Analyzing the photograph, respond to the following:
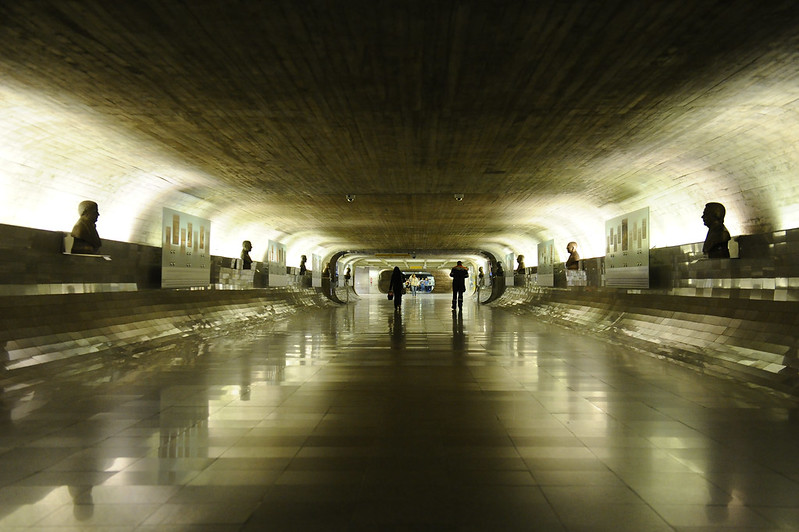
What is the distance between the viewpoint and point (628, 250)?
11.8 metres

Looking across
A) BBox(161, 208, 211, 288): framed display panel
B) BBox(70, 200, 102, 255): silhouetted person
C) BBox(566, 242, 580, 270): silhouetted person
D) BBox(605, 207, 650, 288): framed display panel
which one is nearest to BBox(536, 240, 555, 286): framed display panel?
BBox(566, 242, 580, 270): silhouetted person

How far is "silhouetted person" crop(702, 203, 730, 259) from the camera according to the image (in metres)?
8.22

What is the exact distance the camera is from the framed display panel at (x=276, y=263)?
750 inches

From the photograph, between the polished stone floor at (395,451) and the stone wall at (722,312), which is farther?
the stone wall at (722,312)

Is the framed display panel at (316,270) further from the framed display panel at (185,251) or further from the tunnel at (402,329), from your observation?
the tunnel at (402,329)

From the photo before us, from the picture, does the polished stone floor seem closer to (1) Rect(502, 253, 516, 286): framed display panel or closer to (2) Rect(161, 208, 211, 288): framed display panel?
(2) Rect(161, 208, 211, 288): framed display panel

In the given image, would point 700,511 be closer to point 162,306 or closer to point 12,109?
point 12,109

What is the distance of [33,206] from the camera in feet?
24.6

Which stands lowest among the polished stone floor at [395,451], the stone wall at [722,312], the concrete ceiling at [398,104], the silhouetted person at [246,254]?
the polished stone floor at [395,451]

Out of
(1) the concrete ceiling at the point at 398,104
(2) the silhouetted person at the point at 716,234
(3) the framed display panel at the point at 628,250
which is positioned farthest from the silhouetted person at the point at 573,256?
(2) the silhouetted person at the point at 716,234

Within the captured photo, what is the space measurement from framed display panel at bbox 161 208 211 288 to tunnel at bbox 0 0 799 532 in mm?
119

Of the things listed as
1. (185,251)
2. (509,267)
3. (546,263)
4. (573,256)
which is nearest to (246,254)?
(185,251)

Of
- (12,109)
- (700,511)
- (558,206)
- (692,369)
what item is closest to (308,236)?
(558,206)

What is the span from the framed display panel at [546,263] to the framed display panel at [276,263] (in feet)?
33.8
